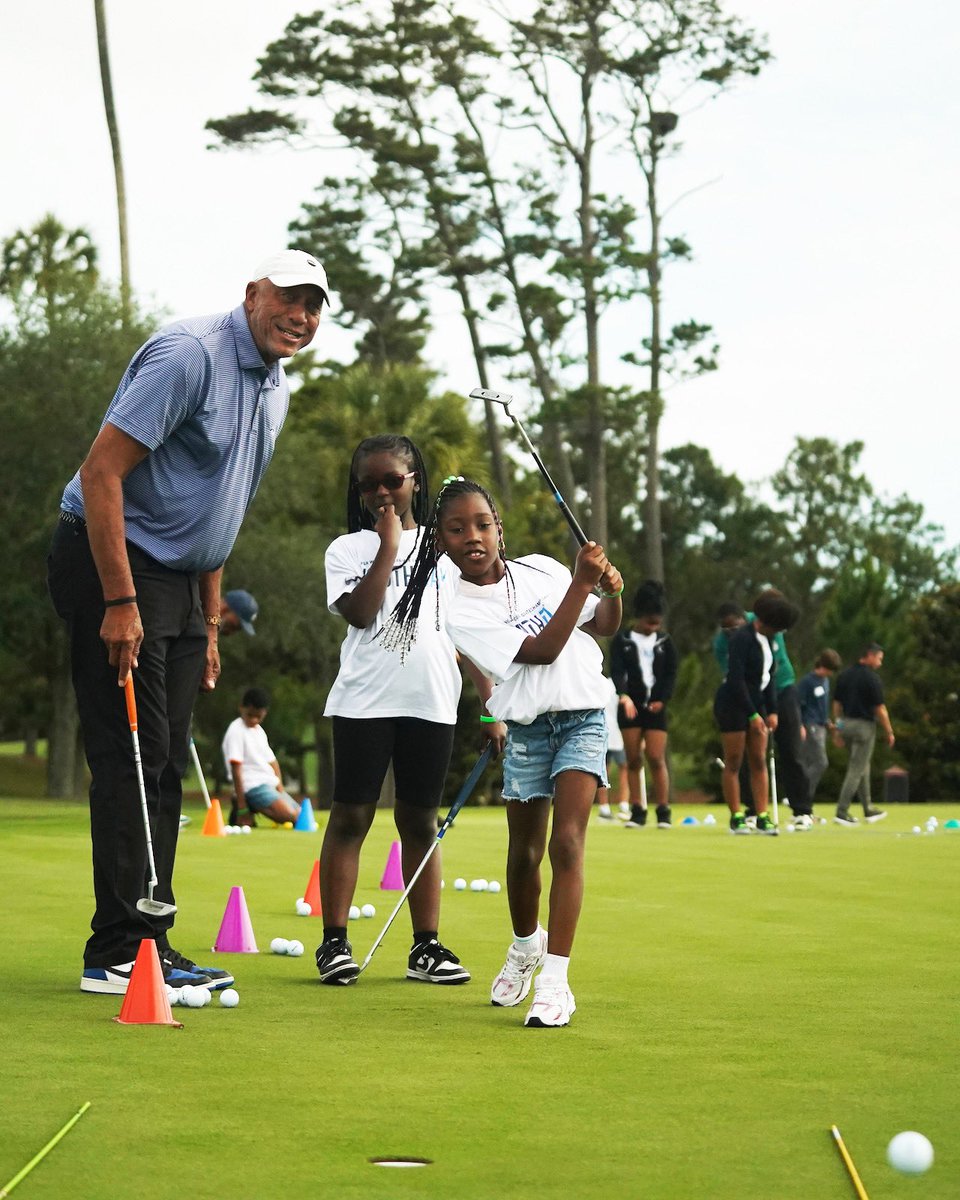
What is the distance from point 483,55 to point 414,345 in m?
8.90

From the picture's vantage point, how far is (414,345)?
43.1 m

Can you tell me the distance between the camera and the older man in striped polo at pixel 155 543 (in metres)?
5.55

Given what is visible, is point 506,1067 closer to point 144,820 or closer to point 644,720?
point 144,820

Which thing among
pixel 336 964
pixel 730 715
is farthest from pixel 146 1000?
pixel 730 715

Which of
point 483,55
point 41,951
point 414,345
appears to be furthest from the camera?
point 414,345

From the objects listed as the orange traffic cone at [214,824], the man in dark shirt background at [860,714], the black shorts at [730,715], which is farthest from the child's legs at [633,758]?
the orange traffic cone at [214,824]

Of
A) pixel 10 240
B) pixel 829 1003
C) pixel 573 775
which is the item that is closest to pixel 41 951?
pixel 573 775

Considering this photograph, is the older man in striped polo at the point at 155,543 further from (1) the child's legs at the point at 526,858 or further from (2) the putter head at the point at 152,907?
(1) the child's legs at the point at 526,858

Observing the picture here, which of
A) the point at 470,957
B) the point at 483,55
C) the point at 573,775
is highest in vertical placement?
the point at 483,55

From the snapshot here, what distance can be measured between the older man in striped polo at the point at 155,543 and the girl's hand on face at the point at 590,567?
1185mm

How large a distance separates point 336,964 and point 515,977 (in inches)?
28.3

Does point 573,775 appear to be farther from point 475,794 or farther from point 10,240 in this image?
point 10,240

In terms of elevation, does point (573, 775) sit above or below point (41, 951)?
above

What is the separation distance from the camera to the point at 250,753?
55.3 ft
